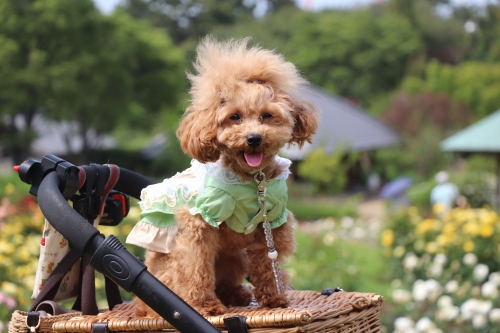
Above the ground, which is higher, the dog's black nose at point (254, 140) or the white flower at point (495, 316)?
the white flower at point (495, 316)

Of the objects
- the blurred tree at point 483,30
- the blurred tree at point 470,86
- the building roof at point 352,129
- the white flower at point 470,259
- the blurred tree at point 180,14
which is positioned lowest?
the white flower at point 470,259

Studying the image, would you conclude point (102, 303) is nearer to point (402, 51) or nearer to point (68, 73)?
point (68, 73)

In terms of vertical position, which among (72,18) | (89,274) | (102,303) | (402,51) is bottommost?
(89,274)

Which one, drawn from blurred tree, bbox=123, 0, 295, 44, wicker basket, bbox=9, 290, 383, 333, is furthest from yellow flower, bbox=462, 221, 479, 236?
blurred tree, bbox=123, 0, 295, 44

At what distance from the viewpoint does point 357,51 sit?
45.2 m

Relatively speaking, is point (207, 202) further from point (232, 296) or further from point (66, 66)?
point (66, 66)

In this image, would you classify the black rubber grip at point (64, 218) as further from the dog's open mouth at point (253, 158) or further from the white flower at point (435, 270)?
the white flower at point (435, 270)

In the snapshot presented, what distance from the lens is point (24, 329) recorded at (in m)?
2.20

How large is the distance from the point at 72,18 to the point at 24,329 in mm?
Result: 22088

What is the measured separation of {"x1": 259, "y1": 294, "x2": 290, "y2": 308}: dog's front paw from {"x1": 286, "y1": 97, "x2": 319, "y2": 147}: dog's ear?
0.58m

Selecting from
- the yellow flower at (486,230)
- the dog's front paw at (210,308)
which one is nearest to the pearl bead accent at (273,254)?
the dog's front paw at (210,308)

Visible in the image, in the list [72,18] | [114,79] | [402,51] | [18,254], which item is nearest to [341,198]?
[114,79]

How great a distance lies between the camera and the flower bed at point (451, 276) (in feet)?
15.6

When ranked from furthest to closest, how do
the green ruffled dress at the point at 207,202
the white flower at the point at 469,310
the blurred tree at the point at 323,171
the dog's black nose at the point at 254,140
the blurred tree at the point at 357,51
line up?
1. the blurred tree at the point at 357,51
2. the blurred tree at the point at 323,171
3. the white flower at the point at 469,310
4. the green ruffled dress at the point at 207,202
5. the dog's black nose at the point at 254,140
